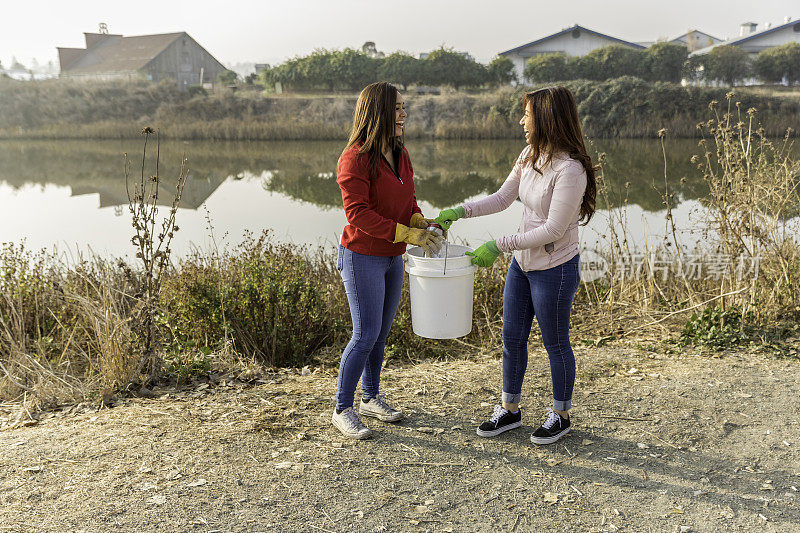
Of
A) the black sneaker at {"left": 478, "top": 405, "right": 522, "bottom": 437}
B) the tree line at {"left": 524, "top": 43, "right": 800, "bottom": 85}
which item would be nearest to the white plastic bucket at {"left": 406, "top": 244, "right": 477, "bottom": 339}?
the black sneaker at {"left": 478, "top": 405, "right": 522, "bottom": 437}

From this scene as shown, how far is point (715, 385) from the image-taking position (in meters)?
4.33

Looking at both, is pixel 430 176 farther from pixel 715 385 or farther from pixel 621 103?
pixel 715 385

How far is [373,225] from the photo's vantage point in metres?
3.12

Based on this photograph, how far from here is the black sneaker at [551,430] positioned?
349cm

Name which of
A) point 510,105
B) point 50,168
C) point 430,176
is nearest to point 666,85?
point 510,105

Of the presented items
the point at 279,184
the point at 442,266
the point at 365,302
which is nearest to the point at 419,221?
the point at 442,266

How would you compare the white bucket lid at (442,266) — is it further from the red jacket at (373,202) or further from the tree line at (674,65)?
the tree line at (674,65)

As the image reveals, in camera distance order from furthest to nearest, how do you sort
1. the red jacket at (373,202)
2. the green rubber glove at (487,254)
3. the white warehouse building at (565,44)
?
the white warehouse building at (565,44) < the green rubber glove at (487,254) < the red jacket at (373,202)

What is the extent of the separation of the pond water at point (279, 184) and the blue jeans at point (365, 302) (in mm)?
4579

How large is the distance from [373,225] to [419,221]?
364 mm

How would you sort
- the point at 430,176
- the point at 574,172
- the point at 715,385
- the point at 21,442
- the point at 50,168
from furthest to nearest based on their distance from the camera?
the point at 50,168 → the point at 430,176 → the point at 715,385 → the point at 21,442 → the point at 574,172

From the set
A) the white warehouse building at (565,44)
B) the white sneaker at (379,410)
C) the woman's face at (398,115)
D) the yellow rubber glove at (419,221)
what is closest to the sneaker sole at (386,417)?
the white sneaker at (379,410)

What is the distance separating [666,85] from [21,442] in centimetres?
2904

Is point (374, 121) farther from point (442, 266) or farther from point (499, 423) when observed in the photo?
point (499, 423)
